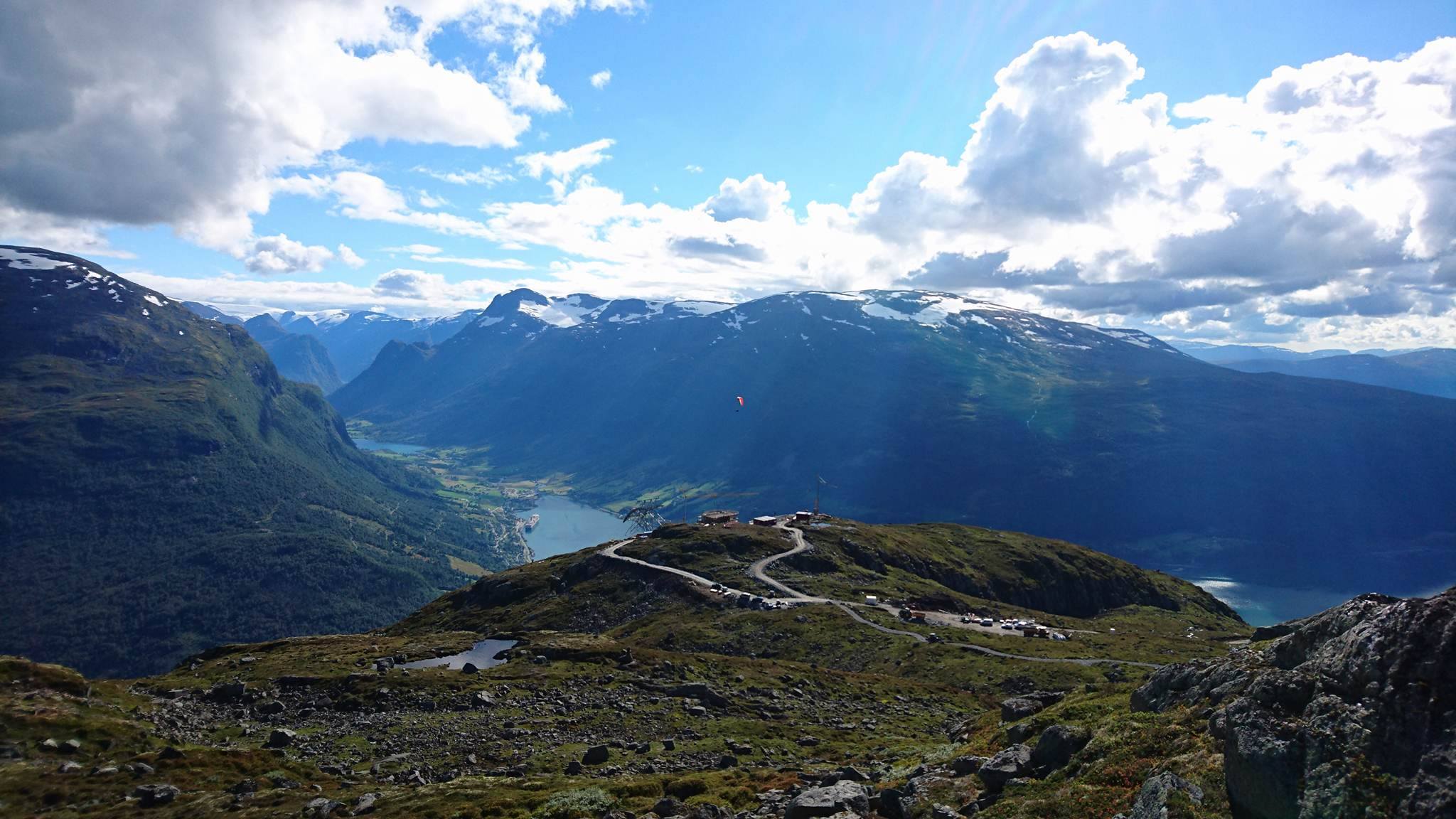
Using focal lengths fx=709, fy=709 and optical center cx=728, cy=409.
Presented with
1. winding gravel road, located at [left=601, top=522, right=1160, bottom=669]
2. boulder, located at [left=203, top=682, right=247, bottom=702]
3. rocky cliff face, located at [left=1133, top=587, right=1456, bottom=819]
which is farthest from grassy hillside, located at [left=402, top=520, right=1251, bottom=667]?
rocky cliff face, located at [left=1133, top=587, right=1456, bottom=819]

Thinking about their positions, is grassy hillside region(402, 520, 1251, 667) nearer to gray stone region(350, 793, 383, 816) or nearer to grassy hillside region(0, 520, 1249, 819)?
grassy hillside region(0, 520, 1249, 819)

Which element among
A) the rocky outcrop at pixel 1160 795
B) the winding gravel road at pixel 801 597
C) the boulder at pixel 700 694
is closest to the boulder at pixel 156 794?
the boulder at pixel 700 694

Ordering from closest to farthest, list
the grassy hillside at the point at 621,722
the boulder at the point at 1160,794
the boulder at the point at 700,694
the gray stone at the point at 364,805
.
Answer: the boulder at the point at 1160,794 < the grassy hillside at the point at 621,722 < the gray stone at the point at 364,805 < the boulder at the point at 700,694

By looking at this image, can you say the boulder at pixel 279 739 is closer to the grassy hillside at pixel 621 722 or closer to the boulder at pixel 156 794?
the grassy hillside at pixel 621 722

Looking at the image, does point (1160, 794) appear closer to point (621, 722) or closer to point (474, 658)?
point (621, 722)

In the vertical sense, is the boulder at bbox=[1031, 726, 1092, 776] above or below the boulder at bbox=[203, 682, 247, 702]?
above
